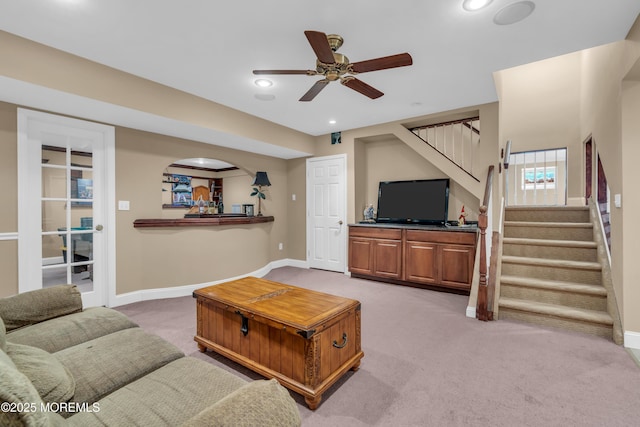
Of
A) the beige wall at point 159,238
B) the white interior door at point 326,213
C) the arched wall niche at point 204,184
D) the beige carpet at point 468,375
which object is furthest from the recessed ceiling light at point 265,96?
the arched wall niche at point 204,184

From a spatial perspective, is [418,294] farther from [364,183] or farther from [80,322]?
[80,322]

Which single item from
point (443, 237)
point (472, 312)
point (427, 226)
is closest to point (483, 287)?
point (472, 312)

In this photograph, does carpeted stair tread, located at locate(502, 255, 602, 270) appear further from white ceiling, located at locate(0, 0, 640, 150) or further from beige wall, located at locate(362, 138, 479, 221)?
white ceiling, located at locate(0, 0, 640, 150)

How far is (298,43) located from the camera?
2504mm

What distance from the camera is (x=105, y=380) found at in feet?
4.31

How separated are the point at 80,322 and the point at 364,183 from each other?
457 cm

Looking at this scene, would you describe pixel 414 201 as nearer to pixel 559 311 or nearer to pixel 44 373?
pixel 559 311

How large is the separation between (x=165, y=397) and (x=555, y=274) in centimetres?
383

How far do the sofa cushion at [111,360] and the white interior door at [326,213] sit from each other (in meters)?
3.96

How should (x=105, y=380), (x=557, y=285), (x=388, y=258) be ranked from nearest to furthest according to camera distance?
(x=105, y=380)
(x=557, y=285)
(x=388, y=258)

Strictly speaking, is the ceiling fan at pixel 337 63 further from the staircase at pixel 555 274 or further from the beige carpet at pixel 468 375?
the staircase at pixel 555 274

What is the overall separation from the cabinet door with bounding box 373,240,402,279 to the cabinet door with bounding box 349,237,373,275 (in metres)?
0.09

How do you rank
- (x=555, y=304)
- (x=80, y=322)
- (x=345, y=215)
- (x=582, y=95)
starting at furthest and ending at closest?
1. (x=345, y=215)
2. (x=582, y=95)
3. (x=555, y=304)
4. (x=80, y=322)

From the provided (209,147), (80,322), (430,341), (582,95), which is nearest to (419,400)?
(430,341)
